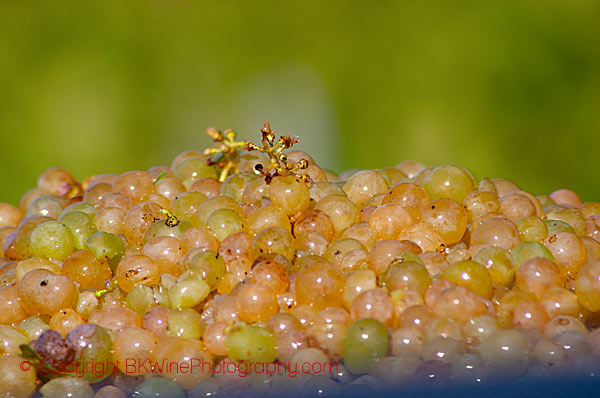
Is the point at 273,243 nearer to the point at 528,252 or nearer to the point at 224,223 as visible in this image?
the point at 224,223

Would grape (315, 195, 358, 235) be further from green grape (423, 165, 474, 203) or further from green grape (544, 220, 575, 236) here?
green grape (544, 220, 575, 236)

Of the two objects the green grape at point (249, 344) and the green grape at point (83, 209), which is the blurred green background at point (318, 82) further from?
the green grape at point (249, 344)

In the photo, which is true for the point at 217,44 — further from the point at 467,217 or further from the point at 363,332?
the point at 363,332

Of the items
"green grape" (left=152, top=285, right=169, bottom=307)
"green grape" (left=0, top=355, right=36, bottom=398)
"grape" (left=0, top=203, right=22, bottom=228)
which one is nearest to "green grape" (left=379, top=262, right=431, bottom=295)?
"green grape" (left=152, top=285, right=169, bottom=307)

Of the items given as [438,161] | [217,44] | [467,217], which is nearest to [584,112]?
[438,161]

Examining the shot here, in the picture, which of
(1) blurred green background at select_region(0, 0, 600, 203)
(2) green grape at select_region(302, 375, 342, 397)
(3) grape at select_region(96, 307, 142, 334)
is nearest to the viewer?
(2) green grape at select_region(302, 375, 342, 397)
